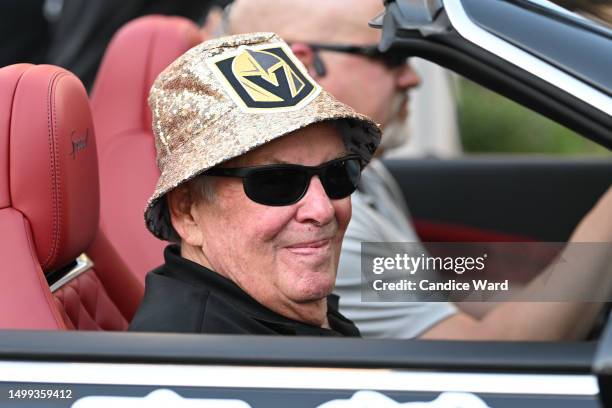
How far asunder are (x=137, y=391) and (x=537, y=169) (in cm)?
271

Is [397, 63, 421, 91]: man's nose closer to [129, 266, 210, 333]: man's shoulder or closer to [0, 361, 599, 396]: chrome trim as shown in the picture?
[129, 266, 210, 333]: man's shoulder

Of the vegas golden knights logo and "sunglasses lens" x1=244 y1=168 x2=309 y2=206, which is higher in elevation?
the vegas golden knights logo

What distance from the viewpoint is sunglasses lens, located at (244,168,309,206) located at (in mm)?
1911

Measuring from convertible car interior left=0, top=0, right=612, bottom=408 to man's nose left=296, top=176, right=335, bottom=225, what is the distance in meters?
0.27

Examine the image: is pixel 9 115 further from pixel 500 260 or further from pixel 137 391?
pixel 500 260

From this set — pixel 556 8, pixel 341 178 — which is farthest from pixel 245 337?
pixel 556 8

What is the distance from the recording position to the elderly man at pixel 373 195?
7.71 feet

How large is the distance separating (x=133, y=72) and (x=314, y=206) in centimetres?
121

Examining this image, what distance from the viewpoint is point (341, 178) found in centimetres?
202

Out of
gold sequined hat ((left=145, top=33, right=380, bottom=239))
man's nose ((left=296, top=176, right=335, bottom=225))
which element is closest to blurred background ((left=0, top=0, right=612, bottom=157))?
gold sequined hat ((left=145, top=33, right=380, bottom=239))

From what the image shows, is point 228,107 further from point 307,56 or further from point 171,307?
point 307,56

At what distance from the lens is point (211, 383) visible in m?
1.60

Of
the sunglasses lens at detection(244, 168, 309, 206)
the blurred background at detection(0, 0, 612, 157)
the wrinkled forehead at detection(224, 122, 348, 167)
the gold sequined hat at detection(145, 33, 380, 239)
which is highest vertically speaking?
the gold sequined hat at detection(145, 33, 380, 239)

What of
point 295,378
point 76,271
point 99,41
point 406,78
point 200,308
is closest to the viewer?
point 295,378
